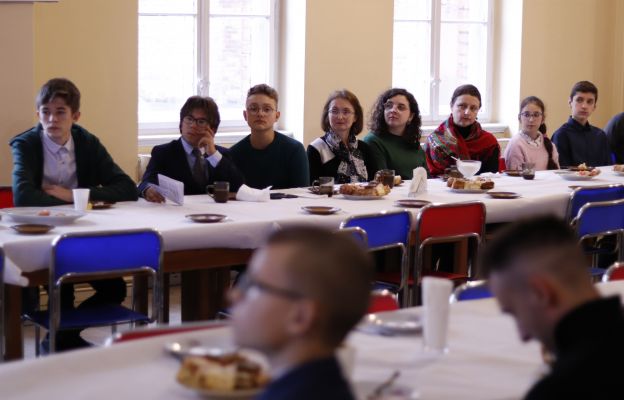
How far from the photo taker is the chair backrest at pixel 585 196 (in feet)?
17.0

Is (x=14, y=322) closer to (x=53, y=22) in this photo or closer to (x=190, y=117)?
(x=190, y=117)

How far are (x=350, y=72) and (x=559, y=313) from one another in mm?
5932

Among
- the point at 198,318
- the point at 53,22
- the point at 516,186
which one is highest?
the point at 53,22

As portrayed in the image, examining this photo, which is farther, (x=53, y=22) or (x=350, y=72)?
(x=350, y=72)

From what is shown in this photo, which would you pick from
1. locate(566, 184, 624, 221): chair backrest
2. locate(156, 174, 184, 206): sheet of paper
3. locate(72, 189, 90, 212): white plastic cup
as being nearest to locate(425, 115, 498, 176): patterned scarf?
locate(566, 184, 624, 221): chair backrest

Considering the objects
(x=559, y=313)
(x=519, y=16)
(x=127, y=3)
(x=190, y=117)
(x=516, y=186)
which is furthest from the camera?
(x=519, y=16)

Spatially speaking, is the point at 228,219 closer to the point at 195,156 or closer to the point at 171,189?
the point at 171,189

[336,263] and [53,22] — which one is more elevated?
[53,22]

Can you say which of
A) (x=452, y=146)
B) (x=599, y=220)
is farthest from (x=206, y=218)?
(x=452, y=146)

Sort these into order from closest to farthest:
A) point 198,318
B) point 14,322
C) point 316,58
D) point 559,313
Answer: point 559,313, point 14,322, point 198,318, point 316,58

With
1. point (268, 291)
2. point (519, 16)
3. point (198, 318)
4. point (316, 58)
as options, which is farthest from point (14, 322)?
point (519, 16)

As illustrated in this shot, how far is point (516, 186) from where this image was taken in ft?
18.5

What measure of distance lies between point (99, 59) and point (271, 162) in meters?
1.36

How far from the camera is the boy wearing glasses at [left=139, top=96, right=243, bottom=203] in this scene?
500cm
